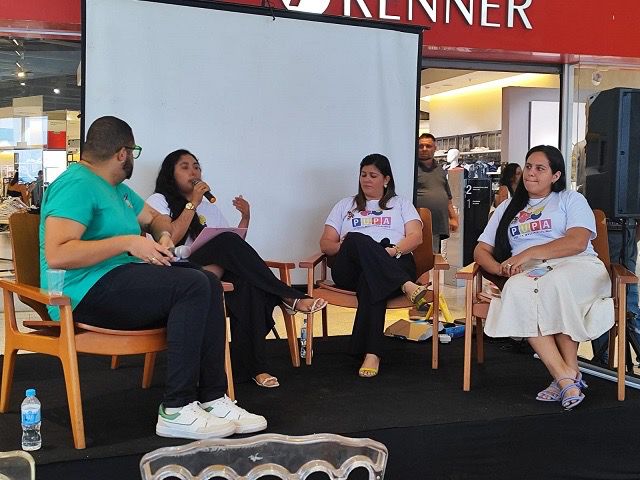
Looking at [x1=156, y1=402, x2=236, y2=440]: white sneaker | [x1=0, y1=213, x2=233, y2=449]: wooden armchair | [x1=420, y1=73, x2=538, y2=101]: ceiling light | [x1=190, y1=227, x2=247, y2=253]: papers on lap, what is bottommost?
[x1=156, y1=402, x2=236, y2=440]: white sneaker

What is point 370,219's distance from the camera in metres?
4.02

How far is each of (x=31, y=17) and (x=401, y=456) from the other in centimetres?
366

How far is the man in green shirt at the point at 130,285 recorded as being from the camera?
2.53 m

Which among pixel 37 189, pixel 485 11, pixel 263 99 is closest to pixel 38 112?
pixel 37 189

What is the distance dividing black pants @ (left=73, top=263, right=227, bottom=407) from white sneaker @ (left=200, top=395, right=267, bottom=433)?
0.25ft

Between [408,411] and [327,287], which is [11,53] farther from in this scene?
[408,411]

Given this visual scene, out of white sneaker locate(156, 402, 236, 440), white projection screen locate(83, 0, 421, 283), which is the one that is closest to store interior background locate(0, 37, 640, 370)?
white projection screen locate(83, 0, 421, 283)

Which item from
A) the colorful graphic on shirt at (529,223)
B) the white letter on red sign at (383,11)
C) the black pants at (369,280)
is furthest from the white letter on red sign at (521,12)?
the black pants at (369,280)

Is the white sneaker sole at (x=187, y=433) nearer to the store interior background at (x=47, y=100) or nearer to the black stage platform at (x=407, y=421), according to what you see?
the black stage platform at (x=407, y=421)

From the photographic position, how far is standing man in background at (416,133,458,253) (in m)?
5.97

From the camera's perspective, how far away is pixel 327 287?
12.6 ft

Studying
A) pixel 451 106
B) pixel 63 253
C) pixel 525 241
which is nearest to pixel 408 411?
pixel 525 241

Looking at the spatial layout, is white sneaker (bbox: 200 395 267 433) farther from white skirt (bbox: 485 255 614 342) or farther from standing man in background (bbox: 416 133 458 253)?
standing man in background (bbox: 416 133 458 253)

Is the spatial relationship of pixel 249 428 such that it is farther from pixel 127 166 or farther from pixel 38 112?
pixel 38 112
